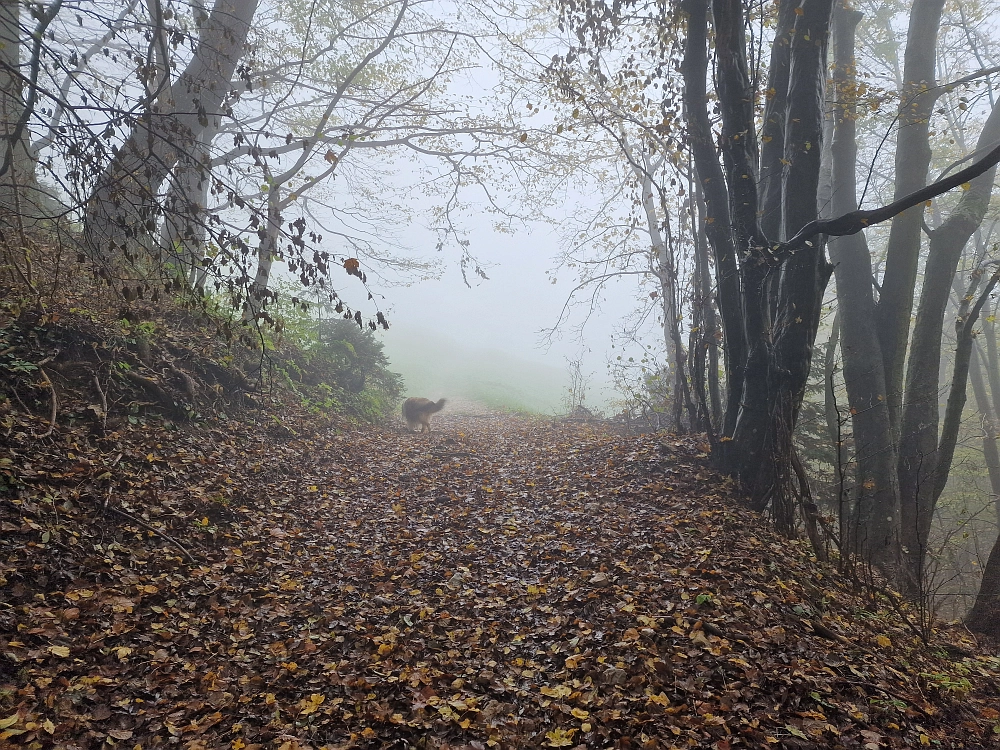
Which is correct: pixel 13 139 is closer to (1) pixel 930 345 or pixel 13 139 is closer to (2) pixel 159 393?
(2) pixel 159 393

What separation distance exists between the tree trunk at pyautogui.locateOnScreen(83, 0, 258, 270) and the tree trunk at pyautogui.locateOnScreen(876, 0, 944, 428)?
8707mm

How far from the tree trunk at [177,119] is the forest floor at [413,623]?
7.54 feet

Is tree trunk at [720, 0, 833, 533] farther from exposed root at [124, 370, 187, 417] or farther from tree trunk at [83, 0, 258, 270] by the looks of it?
exposed root at [124, 370, 187, 417]

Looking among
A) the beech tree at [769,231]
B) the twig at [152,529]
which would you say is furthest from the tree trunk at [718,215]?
the twig at [152,529]

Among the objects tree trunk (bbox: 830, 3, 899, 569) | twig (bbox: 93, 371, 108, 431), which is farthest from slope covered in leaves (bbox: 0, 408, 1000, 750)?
tree trunk (bbox: 830, 3, 899, 569)

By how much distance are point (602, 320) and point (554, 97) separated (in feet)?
219

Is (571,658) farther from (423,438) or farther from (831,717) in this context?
(423,438)

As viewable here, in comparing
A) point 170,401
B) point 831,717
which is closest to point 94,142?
point 170,401

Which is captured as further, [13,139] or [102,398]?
[102,398]

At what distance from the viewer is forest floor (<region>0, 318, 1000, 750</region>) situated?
11.2ft

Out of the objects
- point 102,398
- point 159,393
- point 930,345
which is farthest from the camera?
point 930,345

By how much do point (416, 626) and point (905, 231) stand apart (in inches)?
333

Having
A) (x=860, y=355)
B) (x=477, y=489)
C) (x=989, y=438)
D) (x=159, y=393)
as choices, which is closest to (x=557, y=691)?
(x=477, y=489)

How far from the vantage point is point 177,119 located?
17.9ft
